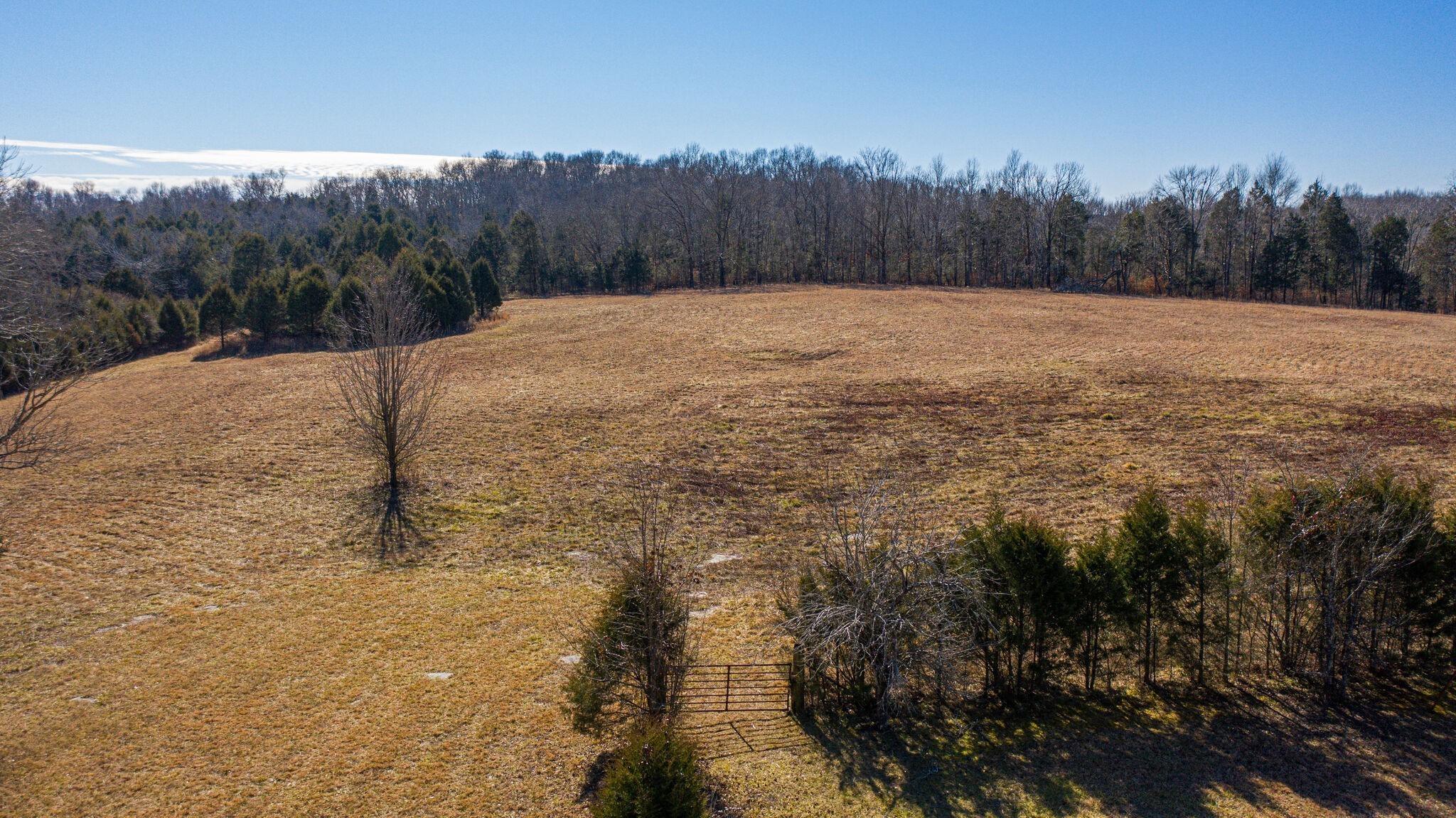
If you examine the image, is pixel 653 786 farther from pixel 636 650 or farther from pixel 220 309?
pixel 220 309

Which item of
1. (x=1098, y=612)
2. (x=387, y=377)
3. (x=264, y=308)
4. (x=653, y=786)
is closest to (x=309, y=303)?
(x=264, y=308)

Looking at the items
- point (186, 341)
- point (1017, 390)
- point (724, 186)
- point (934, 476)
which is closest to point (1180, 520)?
point (934, 476)

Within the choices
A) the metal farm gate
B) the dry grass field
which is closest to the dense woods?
the dry grass field

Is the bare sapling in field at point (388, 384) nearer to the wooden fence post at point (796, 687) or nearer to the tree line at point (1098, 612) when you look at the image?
the tree line at point (1098, 612)

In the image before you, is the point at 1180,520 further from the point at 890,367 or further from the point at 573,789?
the point at 890,367

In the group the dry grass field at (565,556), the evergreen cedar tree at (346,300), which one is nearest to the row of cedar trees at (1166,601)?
the dry grass field at (565,556)
